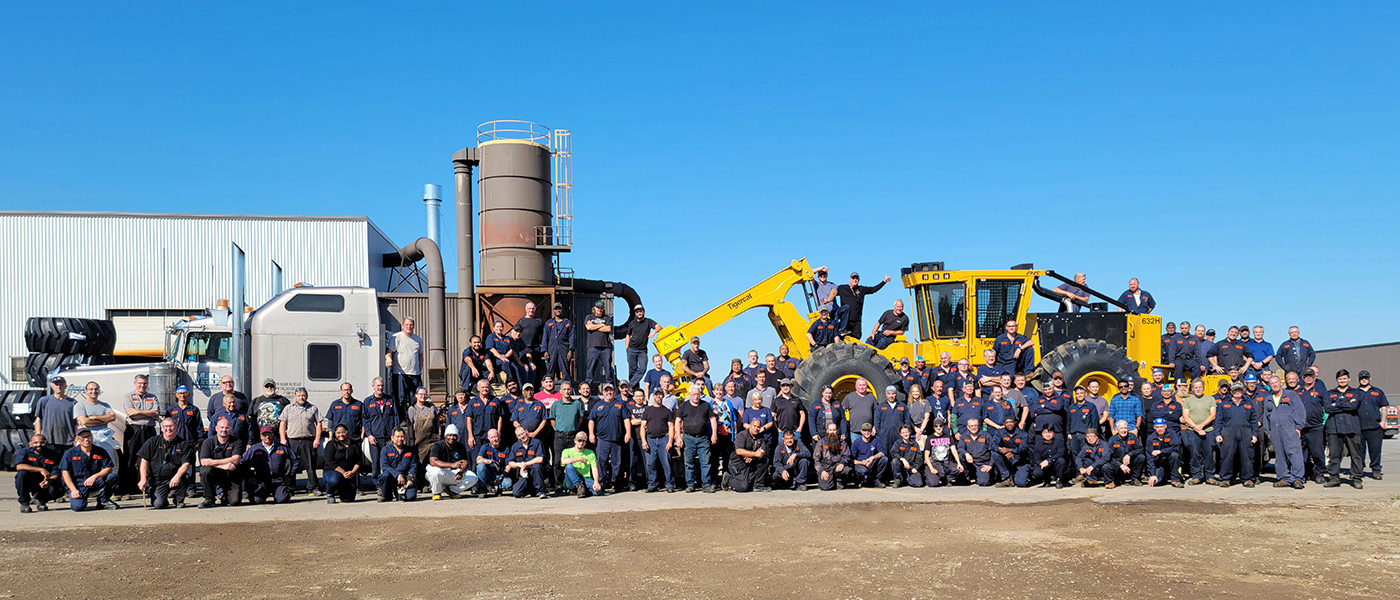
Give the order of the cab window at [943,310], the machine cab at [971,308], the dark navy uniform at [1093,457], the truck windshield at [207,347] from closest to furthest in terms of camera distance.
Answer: the dark navy uniform at [1093,457], the truck windshield at [207,347], the machine cab at [971,308], the cab window at [943,310]

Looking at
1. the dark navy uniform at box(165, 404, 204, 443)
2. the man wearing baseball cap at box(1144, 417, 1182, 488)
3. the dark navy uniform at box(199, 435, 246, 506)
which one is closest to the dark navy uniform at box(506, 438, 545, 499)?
the dark navy uniform at box(199, 435, 246, 506)

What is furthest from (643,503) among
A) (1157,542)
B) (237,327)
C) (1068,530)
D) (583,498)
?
(237,327)

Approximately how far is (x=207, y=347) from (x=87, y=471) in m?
3.48

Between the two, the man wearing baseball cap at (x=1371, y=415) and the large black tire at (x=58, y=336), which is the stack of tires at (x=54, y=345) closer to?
the large black tire at (x=58, y=336)

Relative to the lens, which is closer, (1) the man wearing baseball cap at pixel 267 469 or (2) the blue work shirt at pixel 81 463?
(2) the blue work shirt at pixel 81 463

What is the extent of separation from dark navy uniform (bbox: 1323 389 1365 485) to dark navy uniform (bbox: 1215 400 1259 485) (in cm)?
96

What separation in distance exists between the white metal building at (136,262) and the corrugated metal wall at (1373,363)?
33.3m

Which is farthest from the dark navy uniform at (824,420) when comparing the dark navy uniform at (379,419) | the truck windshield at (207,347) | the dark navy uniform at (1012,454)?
the truck windshield at (207,347)

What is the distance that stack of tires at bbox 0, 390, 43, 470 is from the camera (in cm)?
1584

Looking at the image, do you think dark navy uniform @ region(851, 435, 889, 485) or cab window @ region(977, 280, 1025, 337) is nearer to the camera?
dark navy uniform @ region(851, 435, 889, 485)

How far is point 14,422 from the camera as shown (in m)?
15.9

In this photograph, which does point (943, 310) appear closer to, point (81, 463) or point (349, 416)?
point (349, 416)

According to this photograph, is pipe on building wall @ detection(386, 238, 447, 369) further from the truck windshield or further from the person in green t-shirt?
the person in green t-shirt

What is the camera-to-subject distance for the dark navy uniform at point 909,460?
550 inches
